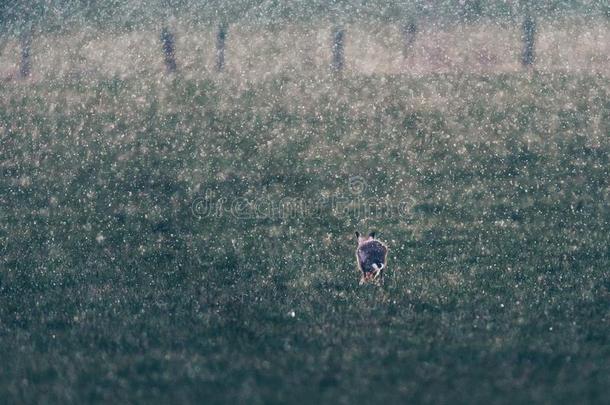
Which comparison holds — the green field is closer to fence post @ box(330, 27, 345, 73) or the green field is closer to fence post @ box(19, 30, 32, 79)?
fence post @ box(330, 27, 345, 73)

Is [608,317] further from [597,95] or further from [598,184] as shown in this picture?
[597,95]

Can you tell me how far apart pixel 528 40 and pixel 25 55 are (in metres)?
10.9

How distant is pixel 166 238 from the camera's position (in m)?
11.8

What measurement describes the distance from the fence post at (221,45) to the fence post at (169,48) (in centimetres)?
95

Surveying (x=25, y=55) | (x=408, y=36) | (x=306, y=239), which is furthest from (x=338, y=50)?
(x=25, y=55)

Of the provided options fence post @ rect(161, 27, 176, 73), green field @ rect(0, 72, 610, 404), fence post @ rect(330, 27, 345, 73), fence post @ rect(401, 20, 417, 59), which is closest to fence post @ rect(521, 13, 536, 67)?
green field @ rect(0, 72, 610, 404)

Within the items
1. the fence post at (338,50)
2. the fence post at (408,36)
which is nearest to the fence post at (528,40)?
the fence post at (408,36)

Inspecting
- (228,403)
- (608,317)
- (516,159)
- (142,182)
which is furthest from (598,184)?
(142,182)

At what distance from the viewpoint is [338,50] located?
12445 millimetres

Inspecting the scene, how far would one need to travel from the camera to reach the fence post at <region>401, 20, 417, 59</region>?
12.4m

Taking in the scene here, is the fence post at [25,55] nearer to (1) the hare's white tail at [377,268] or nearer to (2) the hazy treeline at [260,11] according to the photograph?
(2) the hazy treeline at [260,11]

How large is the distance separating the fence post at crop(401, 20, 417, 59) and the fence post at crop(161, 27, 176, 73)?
4.94 meters

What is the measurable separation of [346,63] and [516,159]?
401 centimetres

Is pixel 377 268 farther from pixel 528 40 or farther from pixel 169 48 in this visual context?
pixel 169 48
